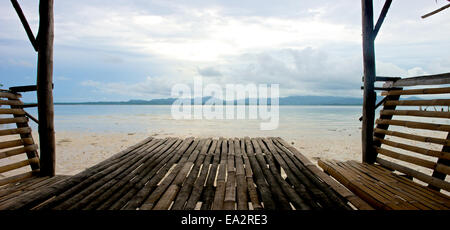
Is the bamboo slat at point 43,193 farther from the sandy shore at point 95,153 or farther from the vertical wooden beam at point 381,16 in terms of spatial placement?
the vertical wooden beam at point 381,16

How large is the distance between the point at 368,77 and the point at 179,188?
13.0 ft

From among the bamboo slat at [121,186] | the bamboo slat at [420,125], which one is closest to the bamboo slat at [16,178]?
the bamboo slat at [121,186]

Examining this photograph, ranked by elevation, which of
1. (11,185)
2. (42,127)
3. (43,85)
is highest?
(43,85)

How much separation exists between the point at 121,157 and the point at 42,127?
1361mm

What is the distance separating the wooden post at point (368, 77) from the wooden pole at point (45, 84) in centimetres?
550

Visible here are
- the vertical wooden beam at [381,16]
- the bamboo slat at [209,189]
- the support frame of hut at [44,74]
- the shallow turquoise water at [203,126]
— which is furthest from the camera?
the shallow turquoise water at [203,126]

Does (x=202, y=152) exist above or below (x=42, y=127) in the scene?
below

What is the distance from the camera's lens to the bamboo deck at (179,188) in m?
2.59

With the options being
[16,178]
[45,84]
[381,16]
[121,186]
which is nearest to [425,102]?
[381,16]

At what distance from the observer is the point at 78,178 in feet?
11.2

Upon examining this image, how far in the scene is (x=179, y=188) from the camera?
3.11 meters
